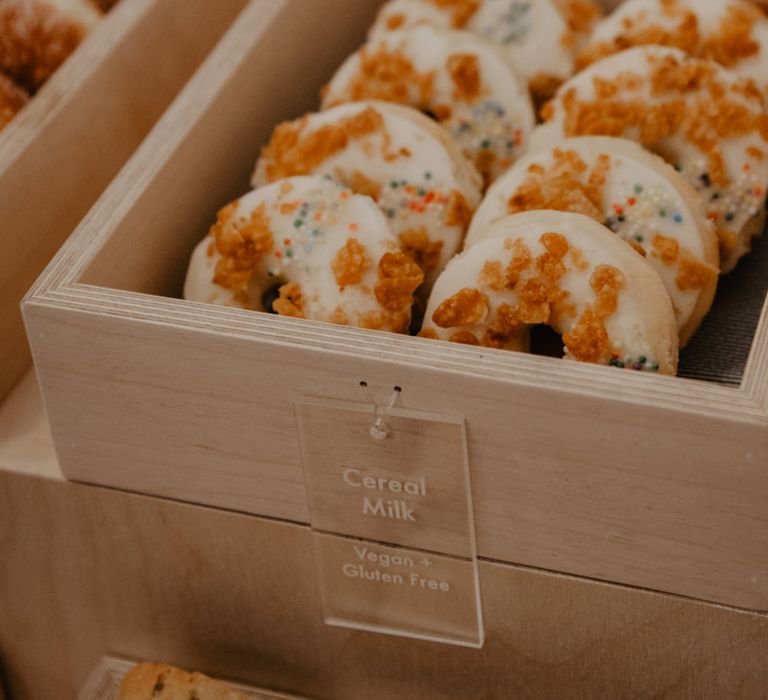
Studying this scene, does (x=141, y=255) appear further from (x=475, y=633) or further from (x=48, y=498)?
(x=475, y=633)

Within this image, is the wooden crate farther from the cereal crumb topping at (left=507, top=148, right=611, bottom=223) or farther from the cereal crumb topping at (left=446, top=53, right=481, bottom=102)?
the cereal crumb topping at (left=507, top=148, right=611, bottom=223)

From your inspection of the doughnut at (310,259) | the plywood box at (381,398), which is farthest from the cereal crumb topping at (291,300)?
the plywood box at (381,398)

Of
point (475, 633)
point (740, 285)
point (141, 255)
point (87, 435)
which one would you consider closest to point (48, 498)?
point (87, 435)

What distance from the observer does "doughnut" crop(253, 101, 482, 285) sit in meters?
1.16

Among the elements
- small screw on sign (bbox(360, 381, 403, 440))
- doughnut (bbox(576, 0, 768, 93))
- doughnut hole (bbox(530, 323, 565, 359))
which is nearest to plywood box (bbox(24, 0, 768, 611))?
small screw on sign (bbox(360, 381, 403, 440))

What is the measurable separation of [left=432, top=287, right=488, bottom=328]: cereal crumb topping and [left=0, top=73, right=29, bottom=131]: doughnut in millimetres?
734

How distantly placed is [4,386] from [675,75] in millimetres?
868

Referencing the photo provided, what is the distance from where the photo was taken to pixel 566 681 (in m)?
1.05

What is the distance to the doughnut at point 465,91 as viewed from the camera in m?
1.29

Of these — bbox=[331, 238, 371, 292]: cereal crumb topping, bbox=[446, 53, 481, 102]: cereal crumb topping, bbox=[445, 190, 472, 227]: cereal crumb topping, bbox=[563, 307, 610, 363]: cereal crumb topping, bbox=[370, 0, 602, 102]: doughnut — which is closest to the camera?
bbox=[563, 307, 610, 363]: cereal crumb topping

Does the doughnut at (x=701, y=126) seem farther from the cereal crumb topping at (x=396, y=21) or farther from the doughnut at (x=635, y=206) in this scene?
the cereal crumb topping at (x=396, y=21)

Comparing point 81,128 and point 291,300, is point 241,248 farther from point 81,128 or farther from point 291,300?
point 81,128

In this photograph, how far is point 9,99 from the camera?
140cm

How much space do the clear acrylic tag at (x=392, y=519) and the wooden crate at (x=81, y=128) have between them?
0.49m
